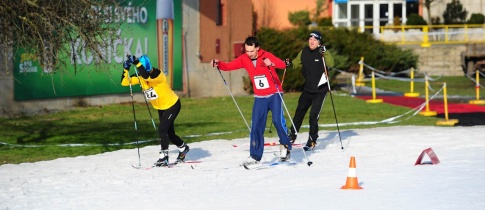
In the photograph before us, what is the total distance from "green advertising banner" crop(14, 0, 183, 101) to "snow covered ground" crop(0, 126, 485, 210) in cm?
928

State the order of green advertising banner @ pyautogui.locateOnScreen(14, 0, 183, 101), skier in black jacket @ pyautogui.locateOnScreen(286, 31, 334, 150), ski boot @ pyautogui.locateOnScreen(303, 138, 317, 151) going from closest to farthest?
1. skier in black jacket @ pyautogui.locateOnScreen(286, 31, 334, 150)
2. ski boot @ pyautogui.locateOnScreen(303, 138, 317, 151)
3. green advertising banner @ pyautogui.locateOnScreen(14, 0, 183, 101)

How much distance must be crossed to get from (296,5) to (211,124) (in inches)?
1705

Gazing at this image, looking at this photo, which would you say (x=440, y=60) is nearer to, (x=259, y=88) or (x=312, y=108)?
(x=312, y=108)

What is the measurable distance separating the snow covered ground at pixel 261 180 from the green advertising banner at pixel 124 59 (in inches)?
365

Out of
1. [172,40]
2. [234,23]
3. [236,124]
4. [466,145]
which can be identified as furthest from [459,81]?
[466,145]

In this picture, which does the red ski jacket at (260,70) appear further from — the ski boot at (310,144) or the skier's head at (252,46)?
the ski boot at (310,144)

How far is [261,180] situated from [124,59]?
16.3 metres

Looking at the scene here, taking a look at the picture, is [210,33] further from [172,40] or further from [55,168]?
[55,168]

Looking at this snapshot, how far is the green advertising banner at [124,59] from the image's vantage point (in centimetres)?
2741

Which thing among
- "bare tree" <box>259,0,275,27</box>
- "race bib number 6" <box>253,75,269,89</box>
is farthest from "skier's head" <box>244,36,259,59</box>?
"bare tree" <box>259,0,275,27</box>

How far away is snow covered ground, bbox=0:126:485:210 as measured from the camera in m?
12.5

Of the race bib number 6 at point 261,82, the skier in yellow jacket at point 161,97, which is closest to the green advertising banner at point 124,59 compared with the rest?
the skier in yellow jacket at point 161,97

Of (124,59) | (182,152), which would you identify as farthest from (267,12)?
(182,152)

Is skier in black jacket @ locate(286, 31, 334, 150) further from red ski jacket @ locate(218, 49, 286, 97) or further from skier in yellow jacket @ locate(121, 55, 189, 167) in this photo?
skier in yellow jacket @ locate(121, 55, 189, 167)
